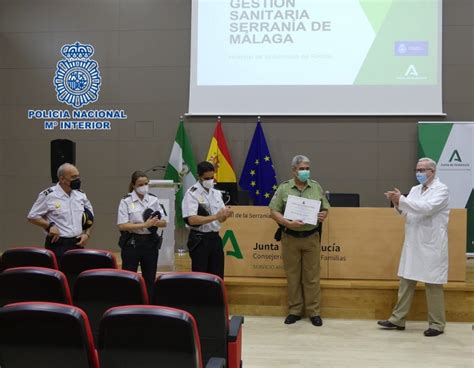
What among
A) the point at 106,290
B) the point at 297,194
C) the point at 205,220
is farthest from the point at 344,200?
the point at 106,290

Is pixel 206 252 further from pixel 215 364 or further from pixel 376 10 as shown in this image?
pixel 376 10

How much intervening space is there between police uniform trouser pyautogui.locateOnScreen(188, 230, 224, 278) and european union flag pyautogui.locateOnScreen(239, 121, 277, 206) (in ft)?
9.07

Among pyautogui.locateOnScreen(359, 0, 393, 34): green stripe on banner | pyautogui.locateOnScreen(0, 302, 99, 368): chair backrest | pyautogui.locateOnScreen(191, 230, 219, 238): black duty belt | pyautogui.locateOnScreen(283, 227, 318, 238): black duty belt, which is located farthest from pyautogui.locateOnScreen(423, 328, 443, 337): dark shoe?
pyautogui.locateOnScreen(359, 0, 393, 34): green stripe on banner

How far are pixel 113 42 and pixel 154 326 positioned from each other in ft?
21.8

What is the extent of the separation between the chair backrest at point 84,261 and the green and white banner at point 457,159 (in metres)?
5.03

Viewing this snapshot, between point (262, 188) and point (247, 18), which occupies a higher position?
point (247, 18)

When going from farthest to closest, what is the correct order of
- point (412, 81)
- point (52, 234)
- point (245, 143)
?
1. point (245, 143)
2. point (412, 81)
3. point (52, 234)

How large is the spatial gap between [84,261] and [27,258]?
434 mm

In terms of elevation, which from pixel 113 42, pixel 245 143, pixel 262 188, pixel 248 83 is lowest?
pixel 262 188

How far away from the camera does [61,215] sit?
440 centimetres

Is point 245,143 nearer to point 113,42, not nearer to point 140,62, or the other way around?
point 140,62

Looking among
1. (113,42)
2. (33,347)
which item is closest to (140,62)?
(113,42)

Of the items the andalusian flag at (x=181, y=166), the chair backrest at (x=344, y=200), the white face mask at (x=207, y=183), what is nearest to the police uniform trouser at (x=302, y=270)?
the white face mask at (x=207, y=183)

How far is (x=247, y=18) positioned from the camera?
730cm
